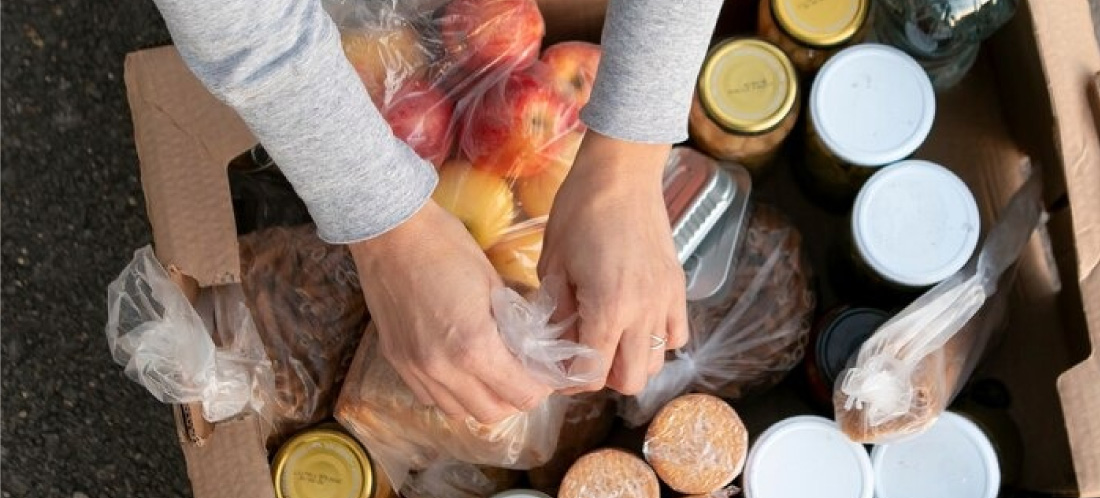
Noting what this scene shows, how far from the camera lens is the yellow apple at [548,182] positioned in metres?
0.85

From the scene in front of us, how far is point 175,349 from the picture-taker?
768 millimetres

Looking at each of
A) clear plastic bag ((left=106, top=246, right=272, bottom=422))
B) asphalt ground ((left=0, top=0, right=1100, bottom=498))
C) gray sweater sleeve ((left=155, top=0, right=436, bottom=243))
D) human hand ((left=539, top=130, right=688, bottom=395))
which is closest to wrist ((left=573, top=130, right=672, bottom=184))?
human hand ((left=539, top=130, right=688, bottom=395))

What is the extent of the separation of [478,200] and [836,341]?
13.3 inches

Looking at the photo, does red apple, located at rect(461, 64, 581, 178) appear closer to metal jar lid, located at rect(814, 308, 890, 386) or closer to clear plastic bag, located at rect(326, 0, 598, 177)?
clear plastic bag, located at rect(326, 0, 598, 177)

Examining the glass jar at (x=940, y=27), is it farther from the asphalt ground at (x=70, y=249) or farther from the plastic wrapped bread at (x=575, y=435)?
the asphalt ground at (x=70, y=249)

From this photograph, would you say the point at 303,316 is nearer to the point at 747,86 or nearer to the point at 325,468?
the point at 325,468

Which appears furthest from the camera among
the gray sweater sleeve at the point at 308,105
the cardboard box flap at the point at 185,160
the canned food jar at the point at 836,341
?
the canned food jar at the point at 836,341

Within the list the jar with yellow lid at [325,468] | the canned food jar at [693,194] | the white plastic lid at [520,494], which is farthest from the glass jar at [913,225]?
the jar with yellow lid at [325,468]

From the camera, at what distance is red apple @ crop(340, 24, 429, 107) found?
87 centimetres

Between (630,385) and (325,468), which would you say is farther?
(325,468)

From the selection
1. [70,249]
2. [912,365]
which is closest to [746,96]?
[912,365]

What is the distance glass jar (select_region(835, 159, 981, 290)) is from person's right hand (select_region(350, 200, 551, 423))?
31 cm

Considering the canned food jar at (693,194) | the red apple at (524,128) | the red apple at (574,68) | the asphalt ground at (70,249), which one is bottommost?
the asphalt ground at (70,249)

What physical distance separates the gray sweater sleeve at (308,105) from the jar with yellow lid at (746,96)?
29 cm
